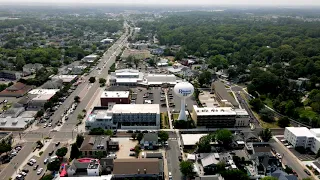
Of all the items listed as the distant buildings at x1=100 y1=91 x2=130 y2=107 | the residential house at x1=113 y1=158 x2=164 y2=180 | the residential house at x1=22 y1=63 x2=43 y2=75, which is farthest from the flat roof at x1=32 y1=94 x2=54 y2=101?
the residential house at x1=113 y1=158 x2=164 y2=180

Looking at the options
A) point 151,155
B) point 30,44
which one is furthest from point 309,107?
point 30,44

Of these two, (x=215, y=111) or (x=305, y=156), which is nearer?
(x=305, y=156)

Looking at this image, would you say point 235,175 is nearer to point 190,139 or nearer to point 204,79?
point 190,139

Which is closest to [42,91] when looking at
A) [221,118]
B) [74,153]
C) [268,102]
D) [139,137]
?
[74,153]

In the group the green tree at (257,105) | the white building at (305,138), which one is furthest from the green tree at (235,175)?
the green tree at (257,105)

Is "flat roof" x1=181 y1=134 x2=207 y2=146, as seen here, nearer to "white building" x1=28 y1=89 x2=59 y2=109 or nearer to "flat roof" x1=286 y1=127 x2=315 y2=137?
"flat roof" x1=286 y1=127 x2=315 y2=137

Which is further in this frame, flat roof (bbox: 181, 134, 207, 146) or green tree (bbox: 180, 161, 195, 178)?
flat roof (bbox: 181, 134, 207, 146)
